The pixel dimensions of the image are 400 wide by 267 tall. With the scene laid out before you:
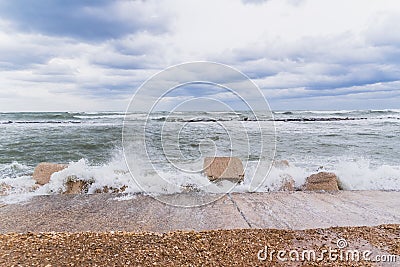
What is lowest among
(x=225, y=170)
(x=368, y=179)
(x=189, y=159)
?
(x=189, y=159)

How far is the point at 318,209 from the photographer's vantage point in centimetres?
356

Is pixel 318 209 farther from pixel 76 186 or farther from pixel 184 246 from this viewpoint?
pixel 76 186

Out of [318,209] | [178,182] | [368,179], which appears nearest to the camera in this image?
[318,209]

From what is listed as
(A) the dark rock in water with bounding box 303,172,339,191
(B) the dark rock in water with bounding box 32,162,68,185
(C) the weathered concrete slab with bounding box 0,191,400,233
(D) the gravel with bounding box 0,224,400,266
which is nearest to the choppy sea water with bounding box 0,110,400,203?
(B) the dark rock in water with bounding box 32,162,68,185

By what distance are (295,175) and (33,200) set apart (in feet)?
13.1

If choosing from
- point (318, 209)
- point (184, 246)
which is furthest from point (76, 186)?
point (318, 209)

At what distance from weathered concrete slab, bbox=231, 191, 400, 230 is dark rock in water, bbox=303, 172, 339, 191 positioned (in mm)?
261

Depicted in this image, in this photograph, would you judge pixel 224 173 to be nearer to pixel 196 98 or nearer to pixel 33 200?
pixel 196 98

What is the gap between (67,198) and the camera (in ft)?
13.6

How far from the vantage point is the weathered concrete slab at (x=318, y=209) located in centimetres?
312
